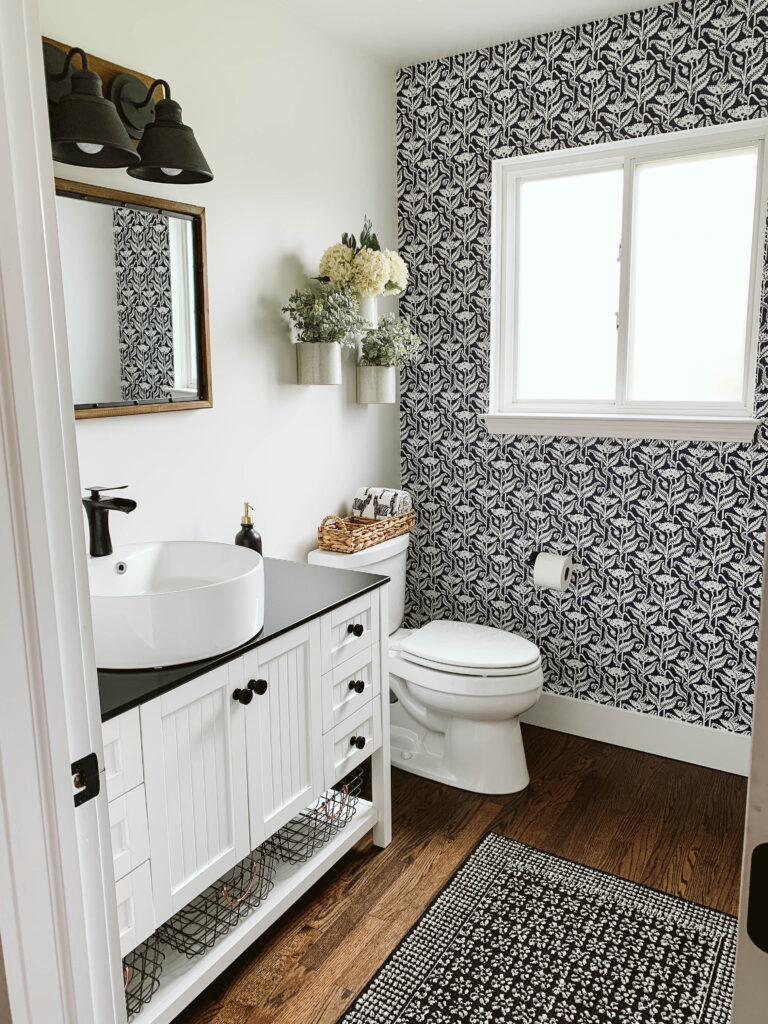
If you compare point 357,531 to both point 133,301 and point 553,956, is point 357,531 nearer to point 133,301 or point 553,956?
point 133,301

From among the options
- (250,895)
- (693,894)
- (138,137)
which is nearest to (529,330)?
(138,137)

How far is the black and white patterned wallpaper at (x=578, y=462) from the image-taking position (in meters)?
2.63

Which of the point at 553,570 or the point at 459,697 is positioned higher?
the point at 553,570

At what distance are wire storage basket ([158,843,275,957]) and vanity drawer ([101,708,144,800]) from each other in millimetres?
483

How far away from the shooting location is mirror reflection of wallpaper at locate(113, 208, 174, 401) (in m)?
2.12

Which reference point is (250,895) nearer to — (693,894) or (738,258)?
(693,894)

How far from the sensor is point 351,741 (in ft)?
7.51

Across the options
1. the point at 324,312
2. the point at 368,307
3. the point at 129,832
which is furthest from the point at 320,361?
the point at 129,832

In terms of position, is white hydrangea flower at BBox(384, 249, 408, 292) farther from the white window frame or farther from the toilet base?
the toilet base

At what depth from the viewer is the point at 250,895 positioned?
204 cm

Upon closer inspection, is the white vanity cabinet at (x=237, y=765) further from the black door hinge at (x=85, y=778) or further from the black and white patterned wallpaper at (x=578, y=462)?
the black and white patterned wallpaper at (x=578, y=462)

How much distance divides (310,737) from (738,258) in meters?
2.03

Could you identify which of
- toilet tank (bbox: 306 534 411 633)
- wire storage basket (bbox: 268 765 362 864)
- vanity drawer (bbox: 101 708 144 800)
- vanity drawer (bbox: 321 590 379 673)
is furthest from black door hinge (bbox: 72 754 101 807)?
toilet tank (bbox: 306 534 411 633)

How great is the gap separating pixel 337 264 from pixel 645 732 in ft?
6.53
